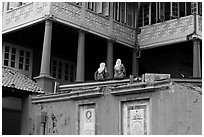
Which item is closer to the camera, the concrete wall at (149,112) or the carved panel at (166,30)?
the concrete wall at (149,112)

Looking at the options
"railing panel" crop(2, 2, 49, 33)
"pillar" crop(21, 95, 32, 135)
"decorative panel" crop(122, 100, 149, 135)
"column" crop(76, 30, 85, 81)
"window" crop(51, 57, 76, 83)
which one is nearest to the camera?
"decorative panel" crop(122, 100, 149, 135)

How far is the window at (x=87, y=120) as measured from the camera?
1334cm

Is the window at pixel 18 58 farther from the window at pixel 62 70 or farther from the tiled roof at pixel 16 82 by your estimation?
the tiled roof at pixel 16 82

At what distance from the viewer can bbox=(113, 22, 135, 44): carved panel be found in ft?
81.2

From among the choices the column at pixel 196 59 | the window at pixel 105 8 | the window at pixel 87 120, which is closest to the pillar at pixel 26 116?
the window at pixel 87 120

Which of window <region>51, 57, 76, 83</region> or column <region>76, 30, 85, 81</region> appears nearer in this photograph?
column <region>76, 30, 85, 81</region>

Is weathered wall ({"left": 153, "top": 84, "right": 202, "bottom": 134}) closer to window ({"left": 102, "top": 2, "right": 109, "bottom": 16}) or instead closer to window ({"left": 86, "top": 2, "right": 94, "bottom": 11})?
window ({"left": 86, "top": 2, "right": 94, "bottom": 11})

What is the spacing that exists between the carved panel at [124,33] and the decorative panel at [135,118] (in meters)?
12.3

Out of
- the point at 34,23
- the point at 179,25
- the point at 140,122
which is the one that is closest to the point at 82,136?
the point at 140,122

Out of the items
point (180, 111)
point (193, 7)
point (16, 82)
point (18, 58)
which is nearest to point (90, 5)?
point (18, 58)

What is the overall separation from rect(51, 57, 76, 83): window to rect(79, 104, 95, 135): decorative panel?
11936 mm

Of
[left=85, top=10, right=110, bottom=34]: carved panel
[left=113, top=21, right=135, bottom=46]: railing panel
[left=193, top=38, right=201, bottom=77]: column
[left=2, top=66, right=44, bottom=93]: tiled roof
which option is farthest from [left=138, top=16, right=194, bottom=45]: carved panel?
[left=2, top=66, right=44, bottom=93]: tiled roof

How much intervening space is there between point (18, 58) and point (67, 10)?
A: 15.0ft

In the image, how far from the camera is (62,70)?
26.1m
